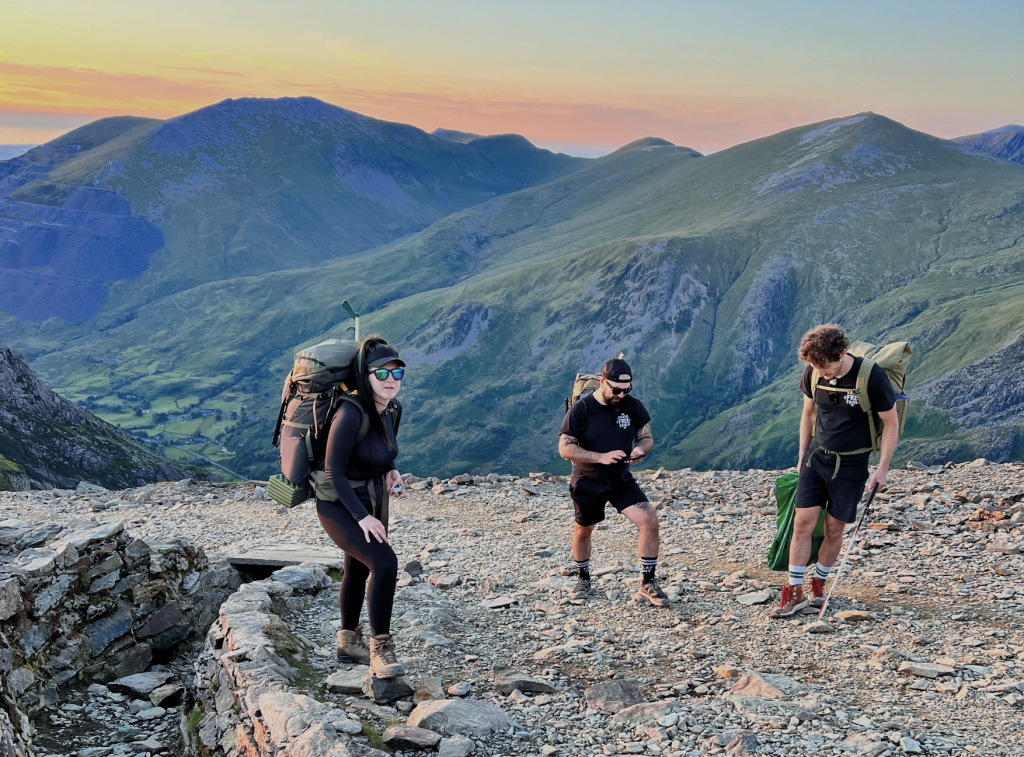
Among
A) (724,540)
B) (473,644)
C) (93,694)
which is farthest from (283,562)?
(724,540)

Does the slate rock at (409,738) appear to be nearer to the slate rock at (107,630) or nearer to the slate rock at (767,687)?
the slate rock at (767,687)

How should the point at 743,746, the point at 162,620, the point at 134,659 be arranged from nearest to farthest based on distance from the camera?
the point at 743,746 < the point at 134,659 < the point at 162,620

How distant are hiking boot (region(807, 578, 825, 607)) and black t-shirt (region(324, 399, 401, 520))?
579 centimetres

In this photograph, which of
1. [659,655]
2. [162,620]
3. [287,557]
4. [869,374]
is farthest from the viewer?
[287,557]

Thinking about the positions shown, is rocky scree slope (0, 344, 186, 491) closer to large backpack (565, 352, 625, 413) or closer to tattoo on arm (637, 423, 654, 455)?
large backpack (565, 352, 625, 413)

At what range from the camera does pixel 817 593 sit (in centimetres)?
980

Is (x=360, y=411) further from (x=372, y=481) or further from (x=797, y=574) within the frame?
(x=797, y=574)

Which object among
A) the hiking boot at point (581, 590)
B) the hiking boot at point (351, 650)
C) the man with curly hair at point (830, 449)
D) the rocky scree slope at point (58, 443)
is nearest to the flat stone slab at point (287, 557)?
the hiking boot at point (581, 590)

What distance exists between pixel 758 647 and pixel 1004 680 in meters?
2.36

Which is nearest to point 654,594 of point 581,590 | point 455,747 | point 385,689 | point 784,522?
point 581,590

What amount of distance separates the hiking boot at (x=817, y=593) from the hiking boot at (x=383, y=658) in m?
5.32

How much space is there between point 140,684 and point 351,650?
3.94m

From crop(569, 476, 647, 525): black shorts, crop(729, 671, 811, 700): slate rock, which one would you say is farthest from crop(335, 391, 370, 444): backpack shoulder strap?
crop(729, 671, 811, 700): slate rock

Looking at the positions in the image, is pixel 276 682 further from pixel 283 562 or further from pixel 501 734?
pixel 283 562
